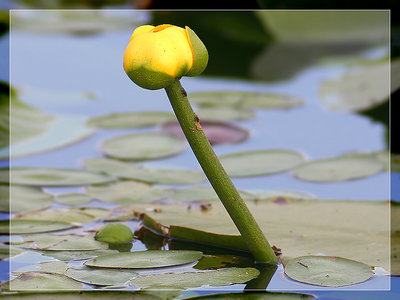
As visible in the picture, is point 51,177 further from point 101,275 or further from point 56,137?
point 101,275

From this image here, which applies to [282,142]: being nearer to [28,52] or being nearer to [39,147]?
[39,147]

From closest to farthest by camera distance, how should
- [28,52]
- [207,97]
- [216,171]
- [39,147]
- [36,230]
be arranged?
→ [216,171]
[36,230]
[39,147]
[207,97]
[28,52]

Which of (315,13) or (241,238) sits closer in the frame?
(241,238)

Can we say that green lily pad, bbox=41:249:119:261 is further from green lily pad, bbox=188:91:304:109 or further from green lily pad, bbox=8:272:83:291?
green lily pad, bbox=188:91:304:109

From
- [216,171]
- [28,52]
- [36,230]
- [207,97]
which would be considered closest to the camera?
[216,171]

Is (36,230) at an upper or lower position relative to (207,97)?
lower

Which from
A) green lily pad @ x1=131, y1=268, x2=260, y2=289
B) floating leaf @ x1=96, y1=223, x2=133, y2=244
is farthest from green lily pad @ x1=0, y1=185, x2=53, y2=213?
green lily pad @ x1=131, y1=268, x2=260, y2=289

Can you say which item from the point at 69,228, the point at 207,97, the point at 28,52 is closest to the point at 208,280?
the point at 69,228

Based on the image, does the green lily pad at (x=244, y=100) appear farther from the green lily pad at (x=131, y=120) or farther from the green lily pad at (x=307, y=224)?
the green lily pad at (x=307, y=224)
